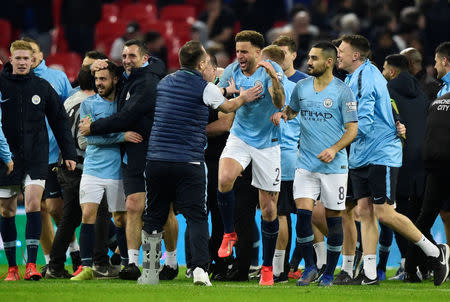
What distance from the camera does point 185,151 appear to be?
377 inches

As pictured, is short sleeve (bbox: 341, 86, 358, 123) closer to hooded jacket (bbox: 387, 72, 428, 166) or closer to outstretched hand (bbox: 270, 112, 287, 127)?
outstretched hand (bbox: 270, 112, 287, 127)

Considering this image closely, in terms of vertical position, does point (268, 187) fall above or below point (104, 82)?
below

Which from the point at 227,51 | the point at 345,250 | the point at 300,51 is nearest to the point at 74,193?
the point at 345,250

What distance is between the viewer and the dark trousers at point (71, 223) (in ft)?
37.2

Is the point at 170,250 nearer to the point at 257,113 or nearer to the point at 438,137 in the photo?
the point at 257,113

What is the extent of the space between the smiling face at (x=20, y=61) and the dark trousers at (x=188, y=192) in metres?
2.10

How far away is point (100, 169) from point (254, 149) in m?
1.83

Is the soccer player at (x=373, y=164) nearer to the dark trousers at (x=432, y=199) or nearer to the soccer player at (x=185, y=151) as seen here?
the dark trousers at (x=432, y=199)

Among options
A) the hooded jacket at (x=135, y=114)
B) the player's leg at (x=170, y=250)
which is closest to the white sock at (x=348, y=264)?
the player's leg at (x=170, y=250)

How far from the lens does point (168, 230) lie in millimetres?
11234

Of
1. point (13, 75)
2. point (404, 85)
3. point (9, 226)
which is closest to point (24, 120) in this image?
point (13, 75)

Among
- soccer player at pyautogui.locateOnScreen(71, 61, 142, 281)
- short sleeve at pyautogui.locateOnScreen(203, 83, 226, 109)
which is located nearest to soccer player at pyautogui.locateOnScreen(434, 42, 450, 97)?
short sleeve at pyautogui.locateOnScreen(203, 83, 226, 109)

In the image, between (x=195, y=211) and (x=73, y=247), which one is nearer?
(x=195, y=211)

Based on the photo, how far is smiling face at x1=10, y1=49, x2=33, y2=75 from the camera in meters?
10.8
